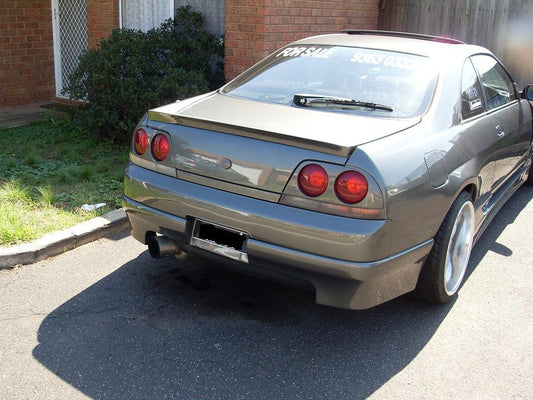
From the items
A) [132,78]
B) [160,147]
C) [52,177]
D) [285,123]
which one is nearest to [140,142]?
[160,147]

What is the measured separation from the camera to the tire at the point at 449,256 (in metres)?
3.58

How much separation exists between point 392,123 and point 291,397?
1.62m

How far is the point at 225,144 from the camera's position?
336cm

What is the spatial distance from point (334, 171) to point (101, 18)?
6499 millimetres

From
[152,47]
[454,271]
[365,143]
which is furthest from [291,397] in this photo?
[152,47]

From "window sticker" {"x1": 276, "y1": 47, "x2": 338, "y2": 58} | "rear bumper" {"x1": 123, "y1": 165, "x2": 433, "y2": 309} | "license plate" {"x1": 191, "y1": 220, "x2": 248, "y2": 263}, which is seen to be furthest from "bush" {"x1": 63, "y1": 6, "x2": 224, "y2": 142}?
"license plate" {"x1": 191, "y1": 220, "x2": 248, "y2": 263}

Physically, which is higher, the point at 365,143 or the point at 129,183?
the point at 365,143

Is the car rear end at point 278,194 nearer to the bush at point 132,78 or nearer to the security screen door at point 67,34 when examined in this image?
the bush at point 132,78

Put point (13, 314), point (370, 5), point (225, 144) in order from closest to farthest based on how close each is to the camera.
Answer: point (225, 144) → point (13, 314) → point (370, 5)

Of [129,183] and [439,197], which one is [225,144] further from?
[439,197]

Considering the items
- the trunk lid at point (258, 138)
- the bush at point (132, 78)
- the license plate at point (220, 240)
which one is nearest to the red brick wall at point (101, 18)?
the bush at point (132, 78)

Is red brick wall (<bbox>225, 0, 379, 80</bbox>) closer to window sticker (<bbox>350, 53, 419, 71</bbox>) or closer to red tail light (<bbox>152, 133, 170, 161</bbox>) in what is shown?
window sticker (<bbox>350, 53, 419, 71</bbox>)

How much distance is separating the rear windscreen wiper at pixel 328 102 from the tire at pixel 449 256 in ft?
2.52

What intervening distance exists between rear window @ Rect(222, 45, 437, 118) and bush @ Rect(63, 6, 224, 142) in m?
2.61
